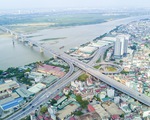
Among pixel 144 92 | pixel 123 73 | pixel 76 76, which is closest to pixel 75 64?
pixel 76 76

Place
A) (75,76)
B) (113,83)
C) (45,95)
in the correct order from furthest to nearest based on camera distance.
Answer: (75,76) → (113,83) → (45,95)

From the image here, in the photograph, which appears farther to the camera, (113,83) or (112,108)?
(113,83)

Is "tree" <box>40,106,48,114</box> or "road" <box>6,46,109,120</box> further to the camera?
"tree" <box>40,106,48,114</box>

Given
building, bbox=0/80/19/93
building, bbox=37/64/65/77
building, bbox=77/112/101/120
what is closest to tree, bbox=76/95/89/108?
building, bbox=77/112/101/120

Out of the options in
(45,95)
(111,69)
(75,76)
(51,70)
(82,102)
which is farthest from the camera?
(111,69)

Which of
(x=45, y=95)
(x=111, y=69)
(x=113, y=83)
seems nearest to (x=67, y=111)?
(x=45, y=95)

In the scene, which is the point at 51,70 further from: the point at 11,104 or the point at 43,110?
the point at 43,110

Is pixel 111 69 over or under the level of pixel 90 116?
over

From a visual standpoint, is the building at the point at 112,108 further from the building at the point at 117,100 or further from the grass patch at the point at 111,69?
Result: the grass patch at the point at 111,69

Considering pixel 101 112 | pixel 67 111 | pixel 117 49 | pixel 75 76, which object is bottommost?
pixel 67 111

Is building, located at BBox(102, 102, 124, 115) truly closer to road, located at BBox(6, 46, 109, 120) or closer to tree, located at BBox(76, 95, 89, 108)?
tree, located at BBox(76, 95, 89, 108)

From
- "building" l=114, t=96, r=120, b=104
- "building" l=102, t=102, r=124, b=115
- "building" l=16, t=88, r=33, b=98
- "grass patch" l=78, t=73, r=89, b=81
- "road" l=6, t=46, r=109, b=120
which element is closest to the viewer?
"building" l=102, t=102, r=124, b=115
